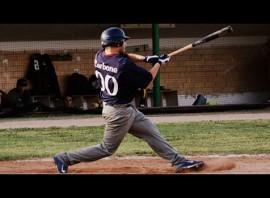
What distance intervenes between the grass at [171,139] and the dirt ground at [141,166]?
613 millimetres

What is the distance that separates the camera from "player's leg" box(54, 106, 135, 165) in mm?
6363

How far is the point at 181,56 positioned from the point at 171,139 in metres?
7.50

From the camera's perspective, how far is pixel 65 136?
1137 cm

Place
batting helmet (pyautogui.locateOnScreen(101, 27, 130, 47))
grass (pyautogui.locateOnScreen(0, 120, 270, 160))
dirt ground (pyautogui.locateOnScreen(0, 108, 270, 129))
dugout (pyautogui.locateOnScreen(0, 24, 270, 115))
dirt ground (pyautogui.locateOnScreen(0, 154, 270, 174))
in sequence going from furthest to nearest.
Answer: dugout (pyautogui.locateOnScreen(0, 24, 270, 115)) < dirt ground (pyautogui.locateOnScreen(0, 108, 270, 129)) < grass (pyautogui.locateOnScreen(0, 120, 270, 160)) < dirt ground (pyautogui.locateOnScreen(0, 154, 270, 174)) < batting helmet (pyautogui.locateOnScreen(101, 27, 130, 47))

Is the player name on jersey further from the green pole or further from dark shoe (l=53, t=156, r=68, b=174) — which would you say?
the green pole

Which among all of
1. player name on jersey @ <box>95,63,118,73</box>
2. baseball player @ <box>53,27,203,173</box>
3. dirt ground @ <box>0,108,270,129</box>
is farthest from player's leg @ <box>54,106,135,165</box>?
dirt ground @ <box>0,108,270,129</box>

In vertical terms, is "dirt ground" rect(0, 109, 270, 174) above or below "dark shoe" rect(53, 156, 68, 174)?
below

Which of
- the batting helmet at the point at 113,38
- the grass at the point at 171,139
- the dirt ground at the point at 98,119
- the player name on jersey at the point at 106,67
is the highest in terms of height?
the batting helmet at the point at 113,38

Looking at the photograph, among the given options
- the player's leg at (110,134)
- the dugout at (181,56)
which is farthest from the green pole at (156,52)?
the player's leg at (110,134)

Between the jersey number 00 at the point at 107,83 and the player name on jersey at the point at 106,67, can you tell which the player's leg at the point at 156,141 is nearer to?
the jersey number 00 at the point at 107,83

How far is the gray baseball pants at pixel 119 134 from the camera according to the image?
6.37m
